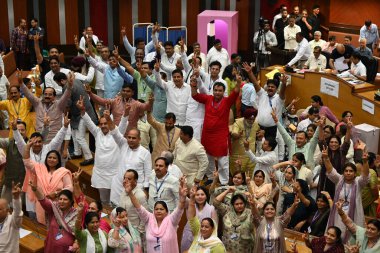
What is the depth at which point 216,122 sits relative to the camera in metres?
8.42

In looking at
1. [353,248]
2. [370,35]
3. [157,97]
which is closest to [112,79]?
[157,97]

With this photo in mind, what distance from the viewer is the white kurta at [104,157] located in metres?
8.04

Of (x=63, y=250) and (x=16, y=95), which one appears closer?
(x=63, y=250)

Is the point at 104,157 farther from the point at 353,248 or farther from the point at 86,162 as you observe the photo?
the point at 353,248

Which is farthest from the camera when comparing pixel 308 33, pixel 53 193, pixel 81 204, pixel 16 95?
pixel 308 33

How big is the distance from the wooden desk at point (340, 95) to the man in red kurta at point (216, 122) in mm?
2481

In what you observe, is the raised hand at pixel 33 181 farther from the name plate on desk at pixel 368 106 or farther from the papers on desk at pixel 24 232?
the name plate on desk at pixel 368 106

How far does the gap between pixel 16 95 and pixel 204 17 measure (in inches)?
308

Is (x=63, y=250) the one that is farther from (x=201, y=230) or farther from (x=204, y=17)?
(x=204, y=17)

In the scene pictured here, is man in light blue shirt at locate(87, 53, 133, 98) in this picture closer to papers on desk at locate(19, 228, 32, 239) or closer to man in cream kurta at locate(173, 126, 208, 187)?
man in cream kurta at locate(173, 126, 208, 187)

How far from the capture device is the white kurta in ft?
26.4

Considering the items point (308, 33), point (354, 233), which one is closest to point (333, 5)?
point (308, 33)

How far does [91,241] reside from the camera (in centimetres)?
646

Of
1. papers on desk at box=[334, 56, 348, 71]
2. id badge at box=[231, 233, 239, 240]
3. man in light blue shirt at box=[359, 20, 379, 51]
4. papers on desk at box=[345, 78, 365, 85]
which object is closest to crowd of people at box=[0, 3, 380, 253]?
id badge at box=[231, 233, 239, 240]
